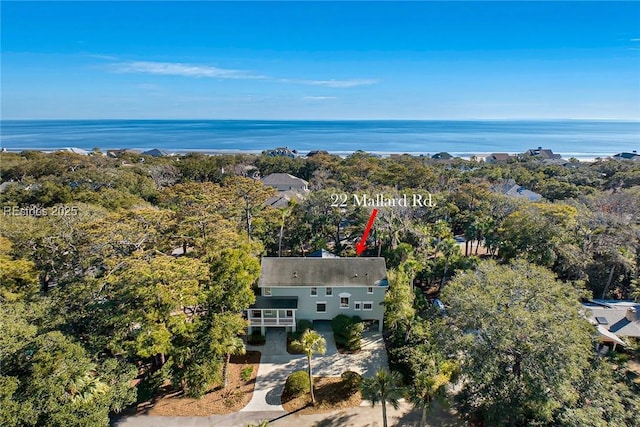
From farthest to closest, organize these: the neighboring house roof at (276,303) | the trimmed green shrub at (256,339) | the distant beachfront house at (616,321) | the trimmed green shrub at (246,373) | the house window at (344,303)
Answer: the house window at (344,303) → the trimmed green shrub at (256,339) → the neighboring house roof at (276,303) → the distant beachfront house at (616,321) → the trimmed green shrub at (246,373)

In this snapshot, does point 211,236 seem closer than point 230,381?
No

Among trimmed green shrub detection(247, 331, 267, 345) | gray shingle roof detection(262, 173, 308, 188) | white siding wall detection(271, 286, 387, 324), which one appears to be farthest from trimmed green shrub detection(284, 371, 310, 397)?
gray shingle roof detection(262, 173, 308, 188)

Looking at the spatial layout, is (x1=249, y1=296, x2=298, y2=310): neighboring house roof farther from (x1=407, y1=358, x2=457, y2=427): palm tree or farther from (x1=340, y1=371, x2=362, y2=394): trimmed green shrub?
(x1=407, y1=358, x2=457, y2=427): palm tree

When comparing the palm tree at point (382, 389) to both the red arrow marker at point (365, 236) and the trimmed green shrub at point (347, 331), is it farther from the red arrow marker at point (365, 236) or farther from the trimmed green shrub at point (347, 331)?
the red arrow marker at point (365, 236)

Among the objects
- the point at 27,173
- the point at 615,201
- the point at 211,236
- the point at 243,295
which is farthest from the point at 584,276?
the point at 27,173

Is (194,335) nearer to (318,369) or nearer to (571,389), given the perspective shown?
(318,369)

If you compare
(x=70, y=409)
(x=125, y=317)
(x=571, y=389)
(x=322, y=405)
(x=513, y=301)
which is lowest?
(x=322, y=405)

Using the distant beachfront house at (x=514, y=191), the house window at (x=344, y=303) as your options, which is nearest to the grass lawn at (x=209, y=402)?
the house window at (x=344, y=303)
